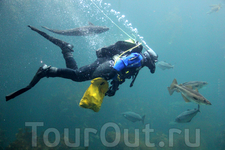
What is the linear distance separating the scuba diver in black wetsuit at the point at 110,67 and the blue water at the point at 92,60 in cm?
929

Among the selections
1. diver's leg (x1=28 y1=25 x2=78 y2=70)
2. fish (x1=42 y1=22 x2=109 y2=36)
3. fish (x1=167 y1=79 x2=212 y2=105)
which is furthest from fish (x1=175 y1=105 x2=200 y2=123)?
fish (x1=42 y1=22 x2=109 y2=36)

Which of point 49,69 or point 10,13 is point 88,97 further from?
point 10,13

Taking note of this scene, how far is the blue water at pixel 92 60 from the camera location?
14.3 meters

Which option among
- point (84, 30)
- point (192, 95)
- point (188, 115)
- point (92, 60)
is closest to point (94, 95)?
point (192, 95)

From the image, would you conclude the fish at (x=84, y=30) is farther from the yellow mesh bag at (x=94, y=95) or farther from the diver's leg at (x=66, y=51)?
the yellow mesh bag at (x=94, y=95)

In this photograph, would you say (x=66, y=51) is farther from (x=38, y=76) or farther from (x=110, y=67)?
(x=110, y=67)

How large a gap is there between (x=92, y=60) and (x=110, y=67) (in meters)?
29.2

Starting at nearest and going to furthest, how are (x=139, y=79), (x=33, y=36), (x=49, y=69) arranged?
1. (x=49, y=69)
2. (x=33, y=36)
3. (x=139, y=79)

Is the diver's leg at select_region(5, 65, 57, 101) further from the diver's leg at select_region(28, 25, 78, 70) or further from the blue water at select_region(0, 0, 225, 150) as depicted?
the blue water at select_region(0, 0, 225, 150)

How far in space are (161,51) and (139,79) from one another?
2312cm

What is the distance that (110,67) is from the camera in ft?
9.70

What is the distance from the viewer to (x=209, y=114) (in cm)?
2011

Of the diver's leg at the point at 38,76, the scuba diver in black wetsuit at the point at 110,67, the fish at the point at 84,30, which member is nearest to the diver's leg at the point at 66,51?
the scuba diver in black wetsuit at the point at 110,67

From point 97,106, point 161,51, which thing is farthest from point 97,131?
point 161,51
